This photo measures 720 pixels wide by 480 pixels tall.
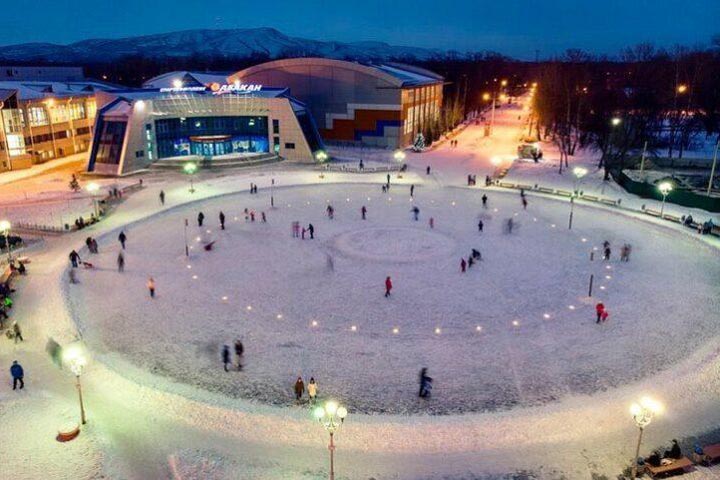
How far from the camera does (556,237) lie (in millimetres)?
30281

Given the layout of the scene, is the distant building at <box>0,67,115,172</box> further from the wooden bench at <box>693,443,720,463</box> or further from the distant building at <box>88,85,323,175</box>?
the wooden bench at <box>693,443,720,463</box>

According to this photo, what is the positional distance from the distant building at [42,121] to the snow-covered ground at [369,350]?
2761 cm

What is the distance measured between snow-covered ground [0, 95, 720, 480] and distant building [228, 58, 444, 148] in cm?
3548

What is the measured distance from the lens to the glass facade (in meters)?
54.6

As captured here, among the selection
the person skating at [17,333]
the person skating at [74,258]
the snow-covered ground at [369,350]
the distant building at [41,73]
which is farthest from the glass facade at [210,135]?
the distant building at [41,73]

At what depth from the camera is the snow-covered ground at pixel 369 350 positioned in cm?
1298

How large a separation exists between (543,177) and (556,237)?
1971 cm

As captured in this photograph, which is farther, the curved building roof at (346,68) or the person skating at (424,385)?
the curved building roof at (346,68)

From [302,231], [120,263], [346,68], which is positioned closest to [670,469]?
[302,231]

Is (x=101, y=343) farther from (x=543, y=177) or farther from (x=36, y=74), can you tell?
(x=36, y=74)

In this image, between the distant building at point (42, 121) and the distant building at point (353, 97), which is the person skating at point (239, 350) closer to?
the distant building at point (42, 121)

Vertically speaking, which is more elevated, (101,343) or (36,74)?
(36,74)

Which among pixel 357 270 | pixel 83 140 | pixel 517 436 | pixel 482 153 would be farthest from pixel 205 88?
pixel 517 436

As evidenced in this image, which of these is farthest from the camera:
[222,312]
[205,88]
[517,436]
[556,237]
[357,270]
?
[205,88]
